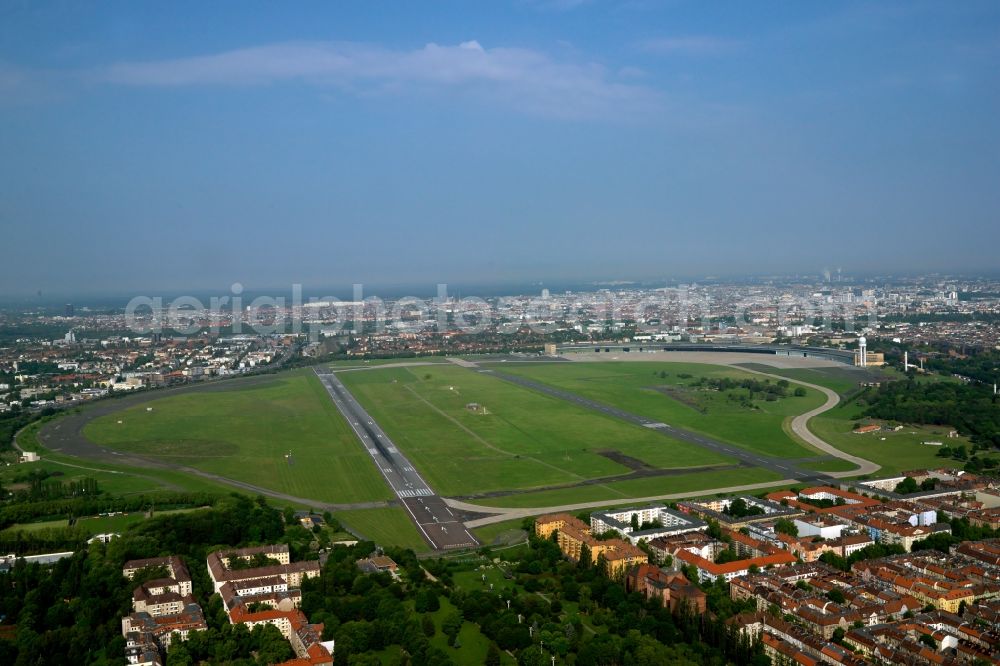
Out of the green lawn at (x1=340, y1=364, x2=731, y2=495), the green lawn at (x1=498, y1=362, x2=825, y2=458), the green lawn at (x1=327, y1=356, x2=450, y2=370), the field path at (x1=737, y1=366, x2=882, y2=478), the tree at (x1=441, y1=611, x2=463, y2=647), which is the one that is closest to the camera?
the tree at (x1=441, y1=611, x2=463, y2=647)

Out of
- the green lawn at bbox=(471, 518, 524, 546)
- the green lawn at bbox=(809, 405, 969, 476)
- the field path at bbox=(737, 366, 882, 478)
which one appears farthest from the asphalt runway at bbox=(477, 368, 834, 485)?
the green lawn at bbox=(471, 518, 524, 546)

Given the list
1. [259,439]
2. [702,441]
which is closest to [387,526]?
[259,439]

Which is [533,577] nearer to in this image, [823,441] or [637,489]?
[637,489]

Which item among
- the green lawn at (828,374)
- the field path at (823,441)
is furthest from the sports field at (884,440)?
the green lawn at (828,374)

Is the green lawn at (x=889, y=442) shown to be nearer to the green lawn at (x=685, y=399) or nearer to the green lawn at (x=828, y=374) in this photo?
the green lawn at (x=685, y=399)

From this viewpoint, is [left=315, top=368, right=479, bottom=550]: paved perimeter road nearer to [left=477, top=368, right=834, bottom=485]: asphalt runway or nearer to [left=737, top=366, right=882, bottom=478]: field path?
[left=477, top=368, right=834, bottom=485]: asphalt runway

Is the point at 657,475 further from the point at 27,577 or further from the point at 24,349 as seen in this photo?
the point at 24,349
